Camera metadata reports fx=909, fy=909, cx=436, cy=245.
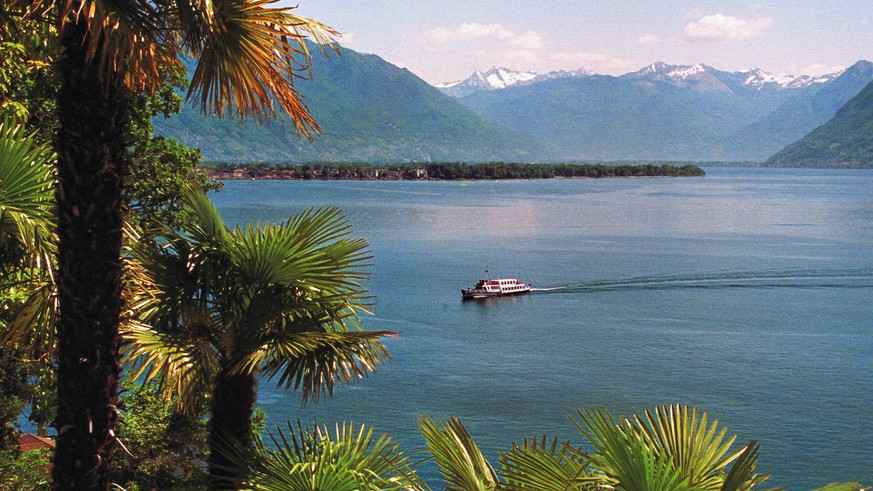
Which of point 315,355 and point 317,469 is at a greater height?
point 315,355

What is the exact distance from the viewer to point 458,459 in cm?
559

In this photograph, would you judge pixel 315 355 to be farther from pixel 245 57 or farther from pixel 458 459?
pixel 245 57

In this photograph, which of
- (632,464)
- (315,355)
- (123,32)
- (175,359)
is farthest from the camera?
(315,355)

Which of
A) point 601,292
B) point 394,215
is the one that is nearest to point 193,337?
point 601,292

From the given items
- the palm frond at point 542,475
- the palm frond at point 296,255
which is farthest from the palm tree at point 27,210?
the palm frond at point 542,475

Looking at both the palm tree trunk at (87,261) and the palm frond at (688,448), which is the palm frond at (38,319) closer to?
the palm tree trunk at (87,261)

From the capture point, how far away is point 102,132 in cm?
514

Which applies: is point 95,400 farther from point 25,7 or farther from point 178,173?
point 178,173

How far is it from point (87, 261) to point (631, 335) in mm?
42003

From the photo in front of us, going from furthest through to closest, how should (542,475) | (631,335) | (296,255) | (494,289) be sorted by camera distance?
(494,289) < (631,335) < (296,255) < (542,475)

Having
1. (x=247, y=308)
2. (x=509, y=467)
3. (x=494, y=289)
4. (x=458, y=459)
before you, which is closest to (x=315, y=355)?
(x=247, y=308)

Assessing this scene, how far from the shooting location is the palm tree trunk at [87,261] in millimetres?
5090

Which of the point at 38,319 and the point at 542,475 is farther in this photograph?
the point at 38,319

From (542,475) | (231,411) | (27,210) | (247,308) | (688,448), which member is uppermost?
(27,210)
